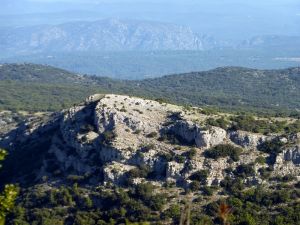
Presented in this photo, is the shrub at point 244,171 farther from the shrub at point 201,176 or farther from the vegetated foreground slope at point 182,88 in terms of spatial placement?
the vegetated foreground slope at point 182,88

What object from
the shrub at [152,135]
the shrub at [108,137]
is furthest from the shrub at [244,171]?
the shrub at [108,137]

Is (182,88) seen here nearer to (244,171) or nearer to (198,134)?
(198,134)

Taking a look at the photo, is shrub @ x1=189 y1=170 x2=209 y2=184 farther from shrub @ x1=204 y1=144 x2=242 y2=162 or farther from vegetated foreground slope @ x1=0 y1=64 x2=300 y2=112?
vegetated foreground slope @ x1=0 y1=64 x2=300 y2=112

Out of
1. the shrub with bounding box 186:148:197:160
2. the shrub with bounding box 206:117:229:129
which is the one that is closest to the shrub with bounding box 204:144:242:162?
the shrub with bounding box 186:148:197:160

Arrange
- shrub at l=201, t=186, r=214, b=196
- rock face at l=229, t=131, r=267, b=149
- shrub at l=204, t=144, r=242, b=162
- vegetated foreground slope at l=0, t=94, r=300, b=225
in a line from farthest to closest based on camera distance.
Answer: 1. rock face at l=229, t=131, r=267, b=149
2. shrub at l=204, t=144, r=242, b=162
3. shrub at l=201, t=186, r=214, b=196
4. vegetated foreground slope at l=0, t=94, r=300, b=225

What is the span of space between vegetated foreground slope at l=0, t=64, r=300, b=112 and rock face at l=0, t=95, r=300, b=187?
57.4 meters

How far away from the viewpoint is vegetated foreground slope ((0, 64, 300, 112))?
130 meters

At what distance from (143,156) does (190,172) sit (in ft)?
13.4

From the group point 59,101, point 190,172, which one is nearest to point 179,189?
point 190,172

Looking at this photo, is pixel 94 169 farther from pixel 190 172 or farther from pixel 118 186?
pixel 190 172

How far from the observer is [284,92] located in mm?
150375

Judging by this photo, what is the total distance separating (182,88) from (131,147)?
118 metres

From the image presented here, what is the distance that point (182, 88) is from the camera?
167m

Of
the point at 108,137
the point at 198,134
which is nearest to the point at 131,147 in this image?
the point at 108,137
